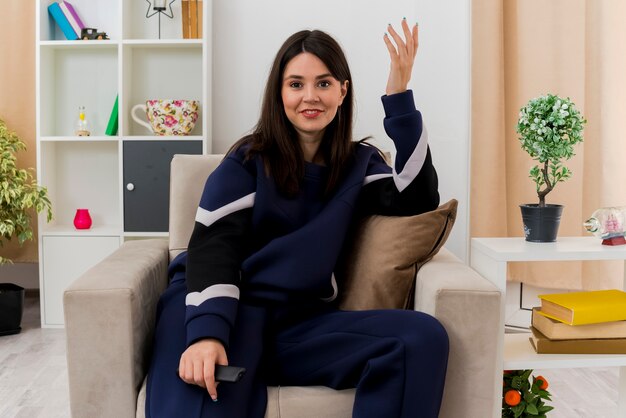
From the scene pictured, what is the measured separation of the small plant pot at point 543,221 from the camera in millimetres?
1746

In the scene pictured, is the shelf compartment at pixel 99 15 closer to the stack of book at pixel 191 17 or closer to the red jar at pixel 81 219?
the stack of book at pixel 191 17

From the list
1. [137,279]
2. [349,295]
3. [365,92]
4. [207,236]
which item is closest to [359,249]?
[349,295]

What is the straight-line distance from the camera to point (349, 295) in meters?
1.65

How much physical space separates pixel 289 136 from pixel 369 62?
1.34 meters

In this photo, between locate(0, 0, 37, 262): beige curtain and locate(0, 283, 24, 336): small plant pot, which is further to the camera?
locate(0, 0, 37, 262): beige curtain

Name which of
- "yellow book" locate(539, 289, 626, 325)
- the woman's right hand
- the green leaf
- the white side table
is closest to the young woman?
the woman's right hand

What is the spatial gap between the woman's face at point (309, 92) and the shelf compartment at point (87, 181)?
1.68m

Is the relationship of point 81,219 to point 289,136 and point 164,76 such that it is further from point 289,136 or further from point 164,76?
point 289,136

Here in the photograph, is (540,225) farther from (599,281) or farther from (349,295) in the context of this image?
(599,281)

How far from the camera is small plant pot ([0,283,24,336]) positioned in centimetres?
282


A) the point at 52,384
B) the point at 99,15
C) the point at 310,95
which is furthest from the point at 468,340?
the point at 99,15

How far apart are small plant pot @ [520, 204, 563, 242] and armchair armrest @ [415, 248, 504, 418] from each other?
366 millimetres

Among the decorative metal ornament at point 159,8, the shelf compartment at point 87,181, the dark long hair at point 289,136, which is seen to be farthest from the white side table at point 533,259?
the shelf compartment at point 87,181

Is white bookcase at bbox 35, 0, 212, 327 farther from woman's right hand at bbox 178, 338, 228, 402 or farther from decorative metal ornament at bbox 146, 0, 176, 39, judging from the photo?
woman's right hand at bbox 178, 338, 228, 402
